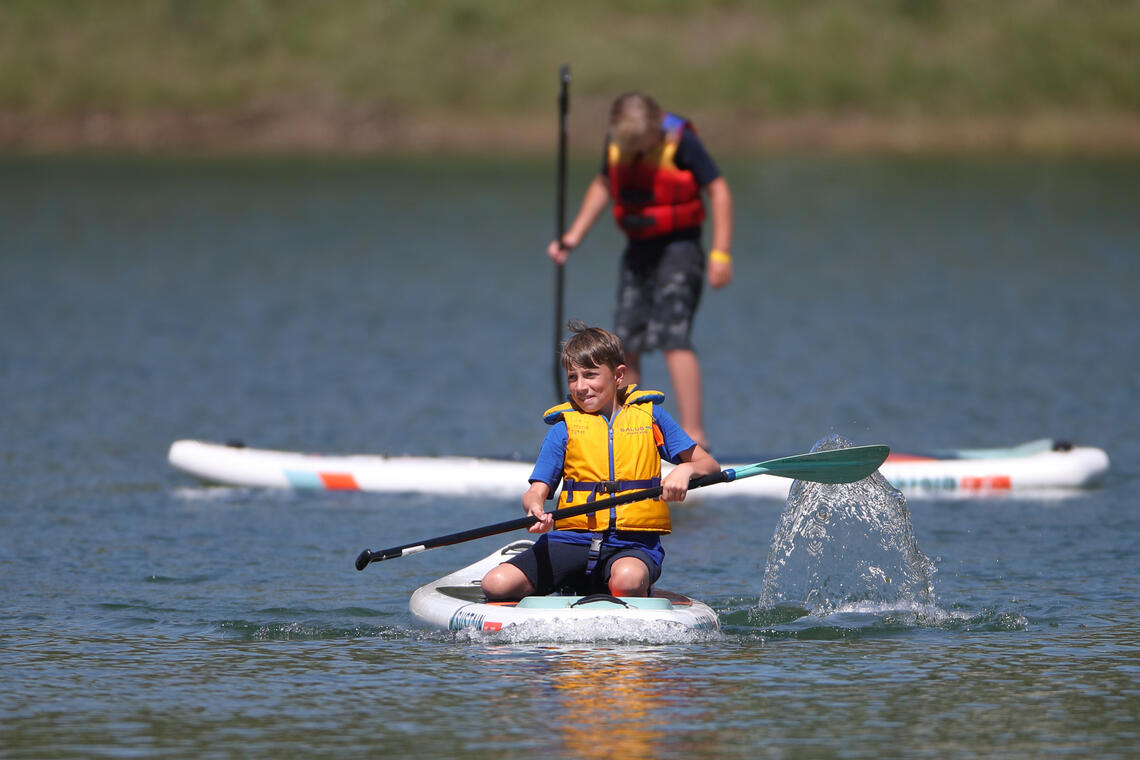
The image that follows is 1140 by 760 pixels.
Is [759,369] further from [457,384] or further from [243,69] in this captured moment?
[243,69]

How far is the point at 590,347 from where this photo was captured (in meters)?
6.61

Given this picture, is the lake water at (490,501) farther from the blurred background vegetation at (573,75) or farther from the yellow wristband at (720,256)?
the blurred background vegetation at (573,75)

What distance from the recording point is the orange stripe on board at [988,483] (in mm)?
9688

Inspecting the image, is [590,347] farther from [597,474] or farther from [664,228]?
[664,228]

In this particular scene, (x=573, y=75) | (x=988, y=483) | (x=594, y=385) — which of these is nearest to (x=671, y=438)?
(x=594, y=385)

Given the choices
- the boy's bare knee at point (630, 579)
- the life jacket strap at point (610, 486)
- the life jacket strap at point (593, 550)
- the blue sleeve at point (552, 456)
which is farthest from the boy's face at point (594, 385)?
the boy's bare knee at point (630, 579)

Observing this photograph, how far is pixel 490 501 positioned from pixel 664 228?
163cm

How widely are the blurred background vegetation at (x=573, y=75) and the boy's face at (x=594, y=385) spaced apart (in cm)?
3092

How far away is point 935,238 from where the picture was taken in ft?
84.1

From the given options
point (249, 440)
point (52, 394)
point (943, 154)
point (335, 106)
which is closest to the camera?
point (249, 440)

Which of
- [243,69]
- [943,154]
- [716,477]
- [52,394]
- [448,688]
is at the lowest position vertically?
[448,688]

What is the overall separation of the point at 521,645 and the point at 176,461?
4.12 m

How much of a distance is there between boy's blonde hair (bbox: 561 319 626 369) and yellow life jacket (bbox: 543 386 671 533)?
232 millimetres

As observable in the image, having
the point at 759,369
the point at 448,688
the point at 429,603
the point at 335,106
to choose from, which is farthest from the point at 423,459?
the point at 335,106
